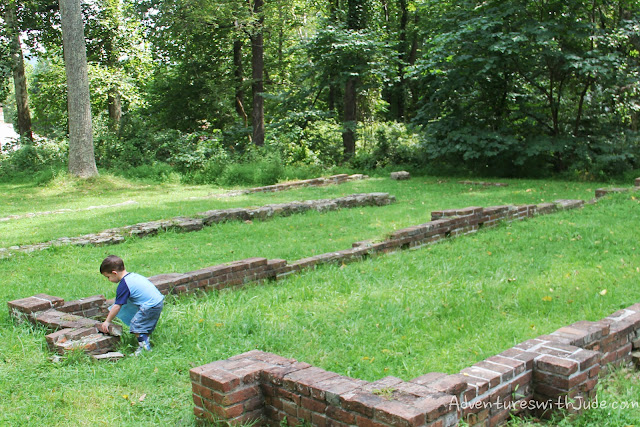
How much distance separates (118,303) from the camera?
191 inches

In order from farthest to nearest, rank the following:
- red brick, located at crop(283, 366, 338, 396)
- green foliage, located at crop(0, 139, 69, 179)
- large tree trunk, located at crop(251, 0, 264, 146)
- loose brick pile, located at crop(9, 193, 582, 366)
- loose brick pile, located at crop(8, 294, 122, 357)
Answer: large tree trunk, located at crop(251, 0, 264, 146) < green foliage, located at crop(0, 139, 69, 179) < loose brick pile, located at crop(9, 193, 582, 366) < loose brick pile, located at crop(8, 294, 122, 357) < red brick, located at crop(283, 366, 338, 396)

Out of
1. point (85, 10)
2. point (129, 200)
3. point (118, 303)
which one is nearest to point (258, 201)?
point (129, 200)

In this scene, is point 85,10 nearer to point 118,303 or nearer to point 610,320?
point 118,303

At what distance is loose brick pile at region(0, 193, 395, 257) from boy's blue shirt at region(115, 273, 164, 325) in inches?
183

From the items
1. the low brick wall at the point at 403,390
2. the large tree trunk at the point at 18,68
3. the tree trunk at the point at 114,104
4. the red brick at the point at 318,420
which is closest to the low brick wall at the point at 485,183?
the low brick wall at the point at 403,390

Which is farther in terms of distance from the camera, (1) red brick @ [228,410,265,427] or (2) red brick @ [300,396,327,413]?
(1) red brick @ [228,410,265,427]

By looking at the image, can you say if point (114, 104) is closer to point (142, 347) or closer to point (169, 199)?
point (169, 199)

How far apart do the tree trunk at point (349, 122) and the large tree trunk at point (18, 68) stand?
12767 mm

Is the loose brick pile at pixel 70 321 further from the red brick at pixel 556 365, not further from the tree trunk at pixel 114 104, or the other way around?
the tree trunk at pixel 114 104

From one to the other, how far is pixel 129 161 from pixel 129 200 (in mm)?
6999

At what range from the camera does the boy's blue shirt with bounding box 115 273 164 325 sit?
15.9ft

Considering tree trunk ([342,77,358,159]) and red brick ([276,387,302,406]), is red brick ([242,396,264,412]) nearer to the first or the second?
red brick ([276,387,302,406])

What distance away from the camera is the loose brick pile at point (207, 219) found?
30.5 feet

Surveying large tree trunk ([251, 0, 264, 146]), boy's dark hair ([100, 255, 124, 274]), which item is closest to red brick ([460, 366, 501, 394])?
boy's dark hair ([100, 255, 124, 274])
